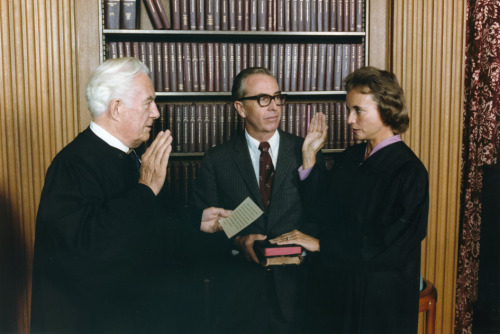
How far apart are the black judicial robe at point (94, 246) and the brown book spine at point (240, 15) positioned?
51.7 inches

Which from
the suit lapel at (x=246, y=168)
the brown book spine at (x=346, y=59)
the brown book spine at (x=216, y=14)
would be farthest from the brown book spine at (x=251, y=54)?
the suit lapel at (x=246, y=168)

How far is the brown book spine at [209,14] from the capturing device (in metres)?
2.57

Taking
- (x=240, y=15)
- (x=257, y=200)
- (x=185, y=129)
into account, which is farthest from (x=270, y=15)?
(x=257, y=200)

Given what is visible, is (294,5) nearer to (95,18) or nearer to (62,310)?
(95,18)

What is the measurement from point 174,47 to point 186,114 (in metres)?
0.40

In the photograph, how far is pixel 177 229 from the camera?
2.29m

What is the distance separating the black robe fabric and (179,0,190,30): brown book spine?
4.34 ft

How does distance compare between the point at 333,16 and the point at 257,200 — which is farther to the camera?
the point at 333,16

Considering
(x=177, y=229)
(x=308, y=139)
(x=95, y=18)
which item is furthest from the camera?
(x=95, y=18)

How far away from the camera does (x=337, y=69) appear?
8.94 feet

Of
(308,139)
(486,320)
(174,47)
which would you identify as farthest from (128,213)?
(486,320)

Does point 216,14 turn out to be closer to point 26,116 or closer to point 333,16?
point 333,16

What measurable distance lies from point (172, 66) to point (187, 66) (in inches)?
3.5

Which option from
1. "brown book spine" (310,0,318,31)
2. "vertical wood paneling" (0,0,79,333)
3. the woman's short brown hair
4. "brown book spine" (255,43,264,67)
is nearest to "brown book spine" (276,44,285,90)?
"brown book spine" (255,43,264,67)
